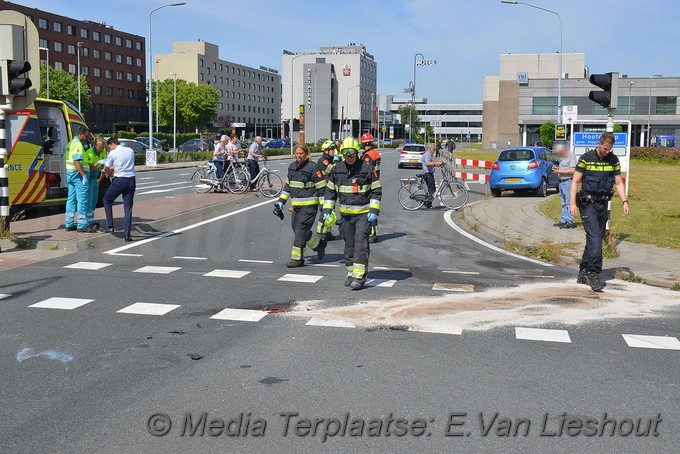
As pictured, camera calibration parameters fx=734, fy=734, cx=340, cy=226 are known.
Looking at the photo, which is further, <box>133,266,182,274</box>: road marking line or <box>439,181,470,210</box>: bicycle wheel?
<box>439,181,470,210</box>: bicycle wheel

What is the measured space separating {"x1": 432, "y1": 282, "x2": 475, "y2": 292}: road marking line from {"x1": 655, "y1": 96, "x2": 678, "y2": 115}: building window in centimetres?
9657

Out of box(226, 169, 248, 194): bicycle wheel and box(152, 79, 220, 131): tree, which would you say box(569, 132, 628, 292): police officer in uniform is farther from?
box(152, 79, 220, 131): tree

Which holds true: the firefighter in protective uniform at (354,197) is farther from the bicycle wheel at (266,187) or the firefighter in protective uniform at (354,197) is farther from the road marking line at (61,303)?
the bicycle wheel at (266,187)

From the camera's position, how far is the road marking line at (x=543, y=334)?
21.6 feet

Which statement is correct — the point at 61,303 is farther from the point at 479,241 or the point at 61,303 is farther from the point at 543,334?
the point at 479,241

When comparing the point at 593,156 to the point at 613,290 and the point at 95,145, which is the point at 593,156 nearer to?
the point at 613,290

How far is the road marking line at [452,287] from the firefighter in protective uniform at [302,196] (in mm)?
2113

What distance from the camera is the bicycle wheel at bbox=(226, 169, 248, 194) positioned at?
73.4 ft

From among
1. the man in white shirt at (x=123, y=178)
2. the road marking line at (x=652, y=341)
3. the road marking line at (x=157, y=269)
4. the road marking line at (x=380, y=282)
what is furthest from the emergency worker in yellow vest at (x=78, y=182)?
the road marking line at (x=652, y=341)

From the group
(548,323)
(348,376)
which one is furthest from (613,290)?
(348,376)

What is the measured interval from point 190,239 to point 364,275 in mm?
5340

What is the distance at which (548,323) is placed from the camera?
23.5 ft

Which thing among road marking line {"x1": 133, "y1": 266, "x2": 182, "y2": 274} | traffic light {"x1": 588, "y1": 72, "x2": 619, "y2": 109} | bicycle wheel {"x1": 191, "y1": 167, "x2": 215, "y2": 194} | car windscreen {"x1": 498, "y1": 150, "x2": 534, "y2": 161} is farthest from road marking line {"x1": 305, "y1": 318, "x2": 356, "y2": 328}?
car windscreen {"x1": 498, "y1": 150, "x2": 534, "y2": 161}

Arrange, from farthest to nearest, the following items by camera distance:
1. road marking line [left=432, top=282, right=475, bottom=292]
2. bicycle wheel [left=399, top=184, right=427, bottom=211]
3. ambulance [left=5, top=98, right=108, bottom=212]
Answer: bicycle wheel [left=399, top=184, right=427, bottom=211] < ambulance [left=5, top=98, right=108, bottom=212] < road marking line [left=432, top=282, right=475, bottom=292]
